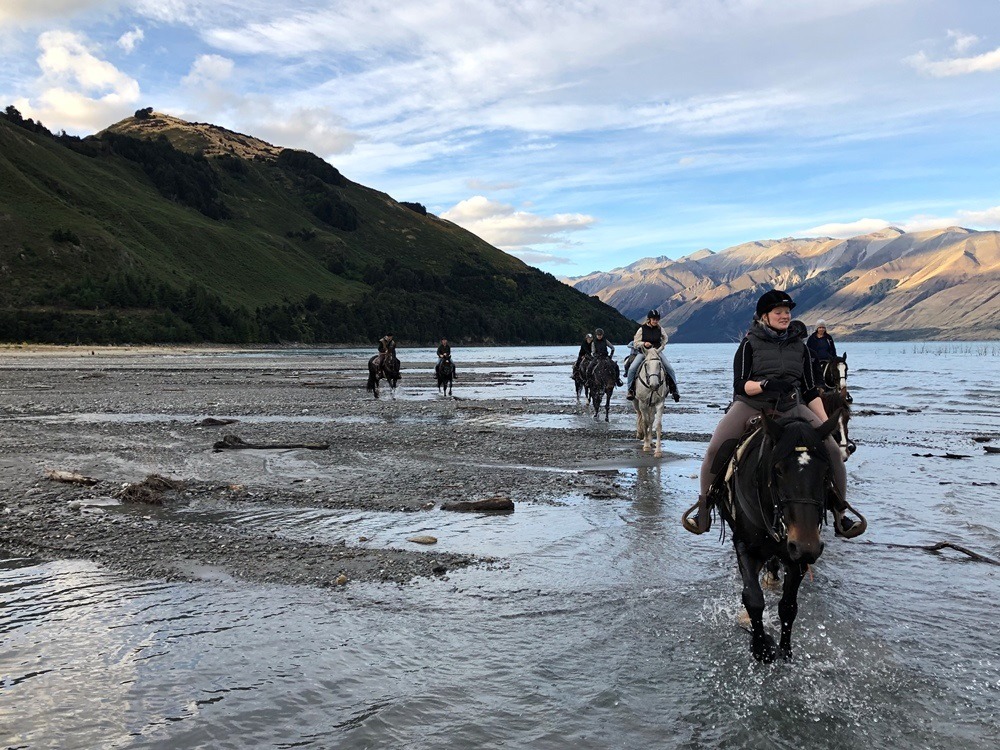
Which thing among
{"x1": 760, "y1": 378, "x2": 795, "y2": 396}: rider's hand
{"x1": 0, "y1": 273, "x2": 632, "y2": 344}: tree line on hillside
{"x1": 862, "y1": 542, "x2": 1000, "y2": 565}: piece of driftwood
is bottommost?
{"x1": 862, "y1": 542, "x2": 1000, "y2": 565}: piece of driftwood

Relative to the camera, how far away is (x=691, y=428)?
925 inches

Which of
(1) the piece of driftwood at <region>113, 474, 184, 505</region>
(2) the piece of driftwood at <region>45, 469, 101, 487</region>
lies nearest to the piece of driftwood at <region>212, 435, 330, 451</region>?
(2) the piece of driftwood at <region>45, 469, 101, 487</region>

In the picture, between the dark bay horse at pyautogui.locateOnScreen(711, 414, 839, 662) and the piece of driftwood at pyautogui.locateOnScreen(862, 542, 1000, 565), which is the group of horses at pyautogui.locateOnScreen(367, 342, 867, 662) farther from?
the piece of driftwood at pyautogui.locateOnScreen(862, 542, 1000, 565)

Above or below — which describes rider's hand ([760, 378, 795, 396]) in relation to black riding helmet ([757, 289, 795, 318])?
below

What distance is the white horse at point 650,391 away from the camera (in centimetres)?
1752

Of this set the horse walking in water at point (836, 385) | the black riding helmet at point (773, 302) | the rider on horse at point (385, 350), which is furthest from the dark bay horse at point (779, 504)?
the rider on horse at point (385, 350)

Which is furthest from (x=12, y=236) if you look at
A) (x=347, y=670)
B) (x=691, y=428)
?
(x=347, y=670)

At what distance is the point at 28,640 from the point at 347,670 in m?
2.79

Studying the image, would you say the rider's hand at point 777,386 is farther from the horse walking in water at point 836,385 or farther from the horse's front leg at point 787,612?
the horse walking in water at point 836,385

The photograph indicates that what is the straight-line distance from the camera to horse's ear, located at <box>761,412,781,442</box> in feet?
17.5

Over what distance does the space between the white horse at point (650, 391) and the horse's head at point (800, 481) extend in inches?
464

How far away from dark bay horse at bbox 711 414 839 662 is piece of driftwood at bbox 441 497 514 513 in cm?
509

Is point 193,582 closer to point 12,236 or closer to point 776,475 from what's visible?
point 776,475

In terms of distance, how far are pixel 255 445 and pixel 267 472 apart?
3475mm
